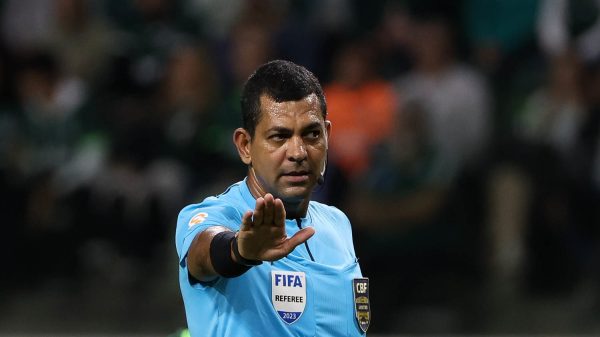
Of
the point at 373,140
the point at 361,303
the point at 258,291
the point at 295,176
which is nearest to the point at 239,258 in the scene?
the point at 258,291

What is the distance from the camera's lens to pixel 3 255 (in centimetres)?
834

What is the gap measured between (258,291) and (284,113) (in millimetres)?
524

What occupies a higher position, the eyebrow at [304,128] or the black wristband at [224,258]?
the eyebrow at [304,128]

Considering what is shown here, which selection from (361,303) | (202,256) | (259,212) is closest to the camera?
(259,212)

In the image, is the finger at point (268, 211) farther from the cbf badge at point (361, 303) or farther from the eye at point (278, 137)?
the cbf badge at point (361, 303)

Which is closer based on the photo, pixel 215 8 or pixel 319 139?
pixel 319 139

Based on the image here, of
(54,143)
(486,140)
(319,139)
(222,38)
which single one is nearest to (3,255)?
(54,143)

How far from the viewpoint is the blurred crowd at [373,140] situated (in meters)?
8.23

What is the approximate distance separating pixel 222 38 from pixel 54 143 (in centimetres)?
159

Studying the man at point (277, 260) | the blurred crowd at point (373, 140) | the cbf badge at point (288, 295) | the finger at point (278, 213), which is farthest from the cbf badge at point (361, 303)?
the blurred crowd at point (373, 140)

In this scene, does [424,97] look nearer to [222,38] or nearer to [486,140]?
[486,140]

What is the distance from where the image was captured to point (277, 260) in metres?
2.92

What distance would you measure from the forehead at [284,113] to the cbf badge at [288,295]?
44cm

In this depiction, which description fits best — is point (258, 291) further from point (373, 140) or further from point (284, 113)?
point (373, 140)
